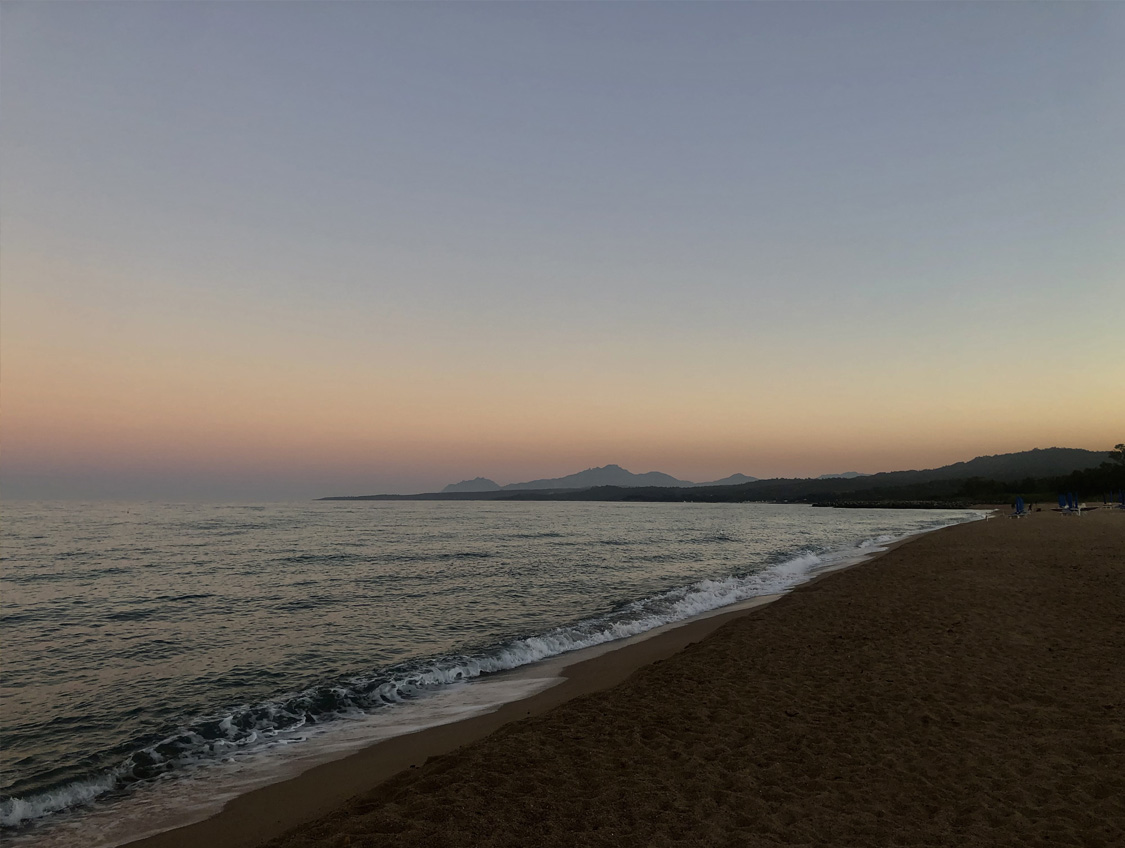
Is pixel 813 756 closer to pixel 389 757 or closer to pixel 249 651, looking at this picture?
pixel 389 757

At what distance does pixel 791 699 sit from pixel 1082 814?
3.76 m

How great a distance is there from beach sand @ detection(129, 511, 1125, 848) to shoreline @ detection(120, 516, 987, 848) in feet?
0.15

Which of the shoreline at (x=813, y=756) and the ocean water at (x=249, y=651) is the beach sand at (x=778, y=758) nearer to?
the shoreline at (x=813, y=756)

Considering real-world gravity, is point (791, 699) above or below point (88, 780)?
above

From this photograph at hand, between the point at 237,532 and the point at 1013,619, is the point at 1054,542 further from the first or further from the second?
the point at 237,532

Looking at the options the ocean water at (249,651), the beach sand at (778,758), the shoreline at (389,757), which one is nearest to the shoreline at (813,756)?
the beach sand at (778,758)

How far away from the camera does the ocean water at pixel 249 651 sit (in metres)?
7.83

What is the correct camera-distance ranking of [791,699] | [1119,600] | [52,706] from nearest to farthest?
[791,699], [52,706], [1119,600]

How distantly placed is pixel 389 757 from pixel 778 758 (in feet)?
17.1

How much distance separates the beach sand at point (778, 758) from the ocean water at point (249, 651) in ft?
5.15

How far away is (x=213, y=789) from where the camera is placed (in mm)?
7414

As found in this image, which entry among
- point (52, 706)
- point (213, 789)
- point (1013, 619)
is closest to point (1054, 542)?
point (1013, 619)

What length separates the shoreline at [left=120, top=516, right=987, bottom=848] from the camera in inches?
247

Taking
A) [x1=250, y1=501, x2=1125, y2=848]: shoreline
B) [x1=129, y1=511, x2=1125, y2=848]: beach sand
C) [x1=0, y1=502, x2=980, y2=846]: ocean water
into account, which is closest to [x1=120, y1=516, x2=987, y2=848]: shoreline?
[x1=129, y1=511, x2=1125, y2=848]: beach sand
